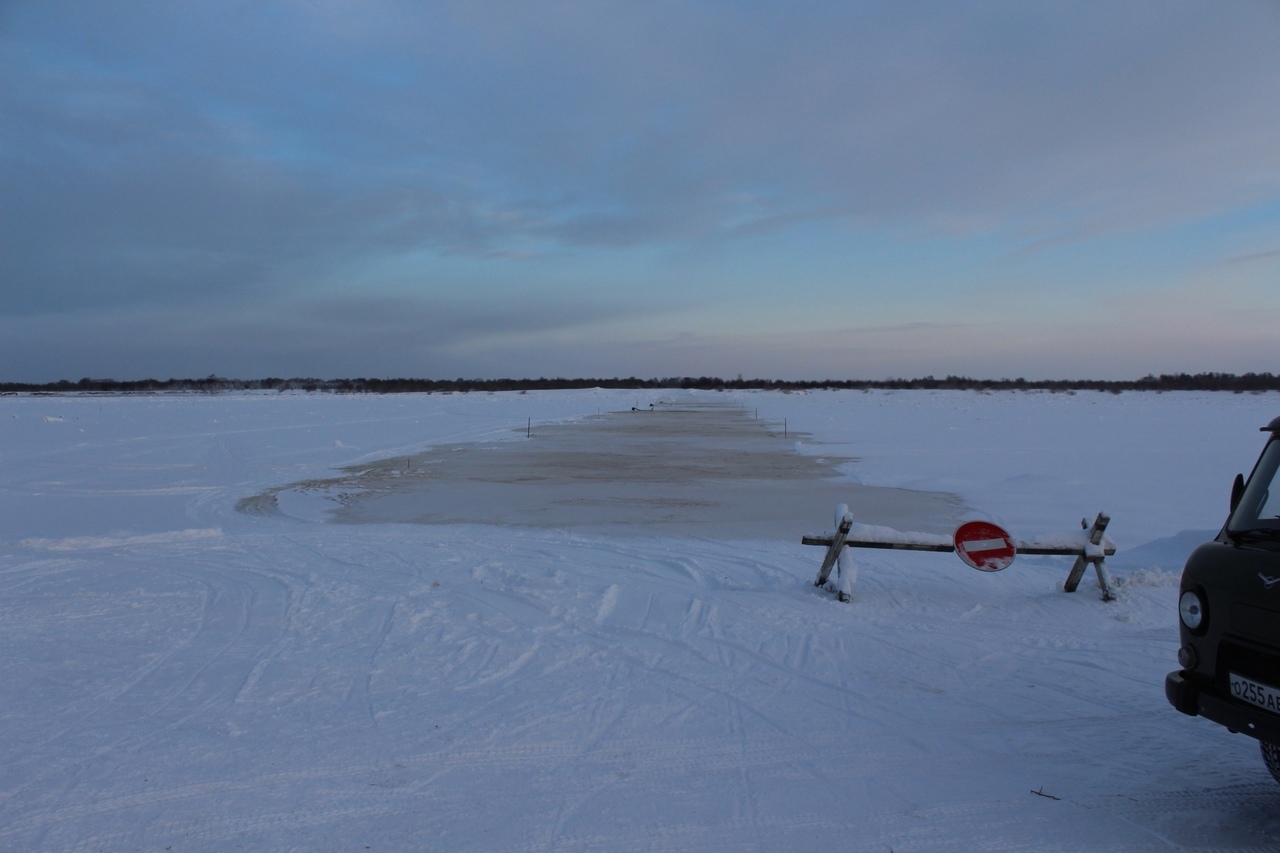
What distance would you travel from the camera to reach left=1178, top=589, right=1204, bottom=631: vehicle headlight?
394cm

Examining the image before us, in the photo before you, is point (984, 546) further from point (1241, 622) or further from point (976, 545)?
point (1241, 622)

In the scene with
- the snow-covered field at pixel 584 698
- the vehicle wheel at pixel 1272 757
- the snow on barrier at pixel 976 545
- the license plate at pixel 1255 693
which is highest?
the license plate at pixel 1255 693

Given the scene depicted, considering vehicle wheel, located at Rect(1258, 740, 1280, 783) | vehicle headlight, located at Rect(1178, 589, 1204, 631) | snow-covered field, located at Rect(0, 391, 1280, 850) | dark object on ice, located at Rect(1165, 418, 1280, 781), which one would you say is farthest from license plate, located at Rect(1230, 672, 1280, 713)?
snow-covered field, located at Rect(0, 391, 1280, 850)

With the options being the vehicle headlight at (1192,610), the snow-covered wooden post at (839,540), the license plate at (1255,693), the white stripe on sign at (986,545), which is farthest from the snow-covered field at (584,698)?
the vehicle headlight at (1192,610)

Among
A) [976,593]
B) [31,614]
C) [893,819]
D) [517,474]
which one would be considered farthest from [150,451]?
[893,819]

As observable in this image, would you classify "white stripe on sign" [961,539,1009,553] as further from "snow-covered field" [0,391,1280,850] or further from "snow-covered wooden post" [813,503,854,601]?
"snow-covered wooden post" [813,503,854,601]

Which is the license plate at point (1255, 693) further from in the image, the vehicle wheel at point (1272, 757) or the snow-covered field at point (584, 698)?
the snow-covered field at point (584, 698)

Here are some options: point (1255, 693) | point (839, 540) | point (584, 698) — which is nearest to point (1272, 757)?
point (1255, 693)

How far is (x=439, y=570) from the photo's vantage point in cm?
873

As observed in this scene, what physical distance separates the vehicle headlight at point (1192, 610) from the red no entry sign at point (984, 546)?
130 inches

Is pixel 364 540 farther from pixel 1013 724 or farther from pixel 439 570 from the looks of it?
pixel 1013 724

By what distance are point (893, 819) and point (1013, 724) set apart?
1580 mm

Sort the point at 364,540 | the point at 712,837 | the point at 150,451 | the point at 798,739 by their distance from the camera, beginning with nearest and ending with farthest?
1. the point at 712,837
2. the point at 798,739
3. the point at 364,540
4. the point at 150,451

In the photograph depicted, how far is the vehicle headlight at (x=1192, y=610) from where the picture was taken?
12.9 feet
